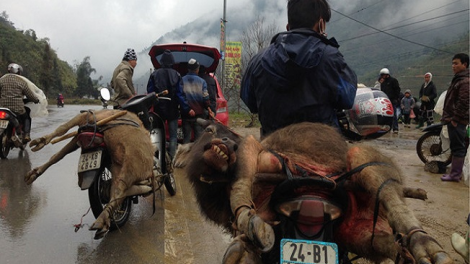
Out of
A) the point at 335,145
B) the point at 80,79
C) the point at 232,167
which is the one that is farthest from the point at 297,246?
the point at 80,79

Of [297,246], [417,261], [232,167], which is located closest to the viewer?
[417,261]

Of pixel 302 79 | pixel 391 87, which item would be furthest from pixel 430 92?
pixel 302 79

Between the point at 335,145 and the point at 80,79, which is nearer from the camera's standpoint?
the point at 335,145

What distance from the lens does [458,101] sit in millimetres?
5848

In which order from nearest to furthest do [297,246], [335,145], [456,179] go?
[297,246] → [335,145] → [456,179]

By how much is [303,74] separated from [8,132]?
7.99 metres

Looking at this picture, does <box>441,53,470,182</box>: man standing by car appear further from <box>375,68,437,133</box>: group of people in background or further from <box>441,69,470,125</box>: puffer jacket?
<box>375,68,437,133</box>: group of people in background

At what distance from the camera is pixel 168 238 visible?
395 cm

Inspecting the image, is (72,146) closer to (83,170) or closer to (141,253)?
(83,170)

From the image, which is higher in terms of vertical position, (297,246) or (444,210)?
(297,246)

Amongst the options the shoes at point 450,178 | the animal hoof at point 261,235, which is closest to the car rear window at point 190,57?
the shoes at point 450,178

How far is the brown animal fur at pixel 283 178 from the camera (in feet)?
5.38

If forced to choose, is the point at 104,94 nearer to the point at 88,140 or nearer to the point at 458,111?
the point at 88,140

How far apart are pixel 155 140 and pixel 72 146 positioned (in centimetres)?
169
